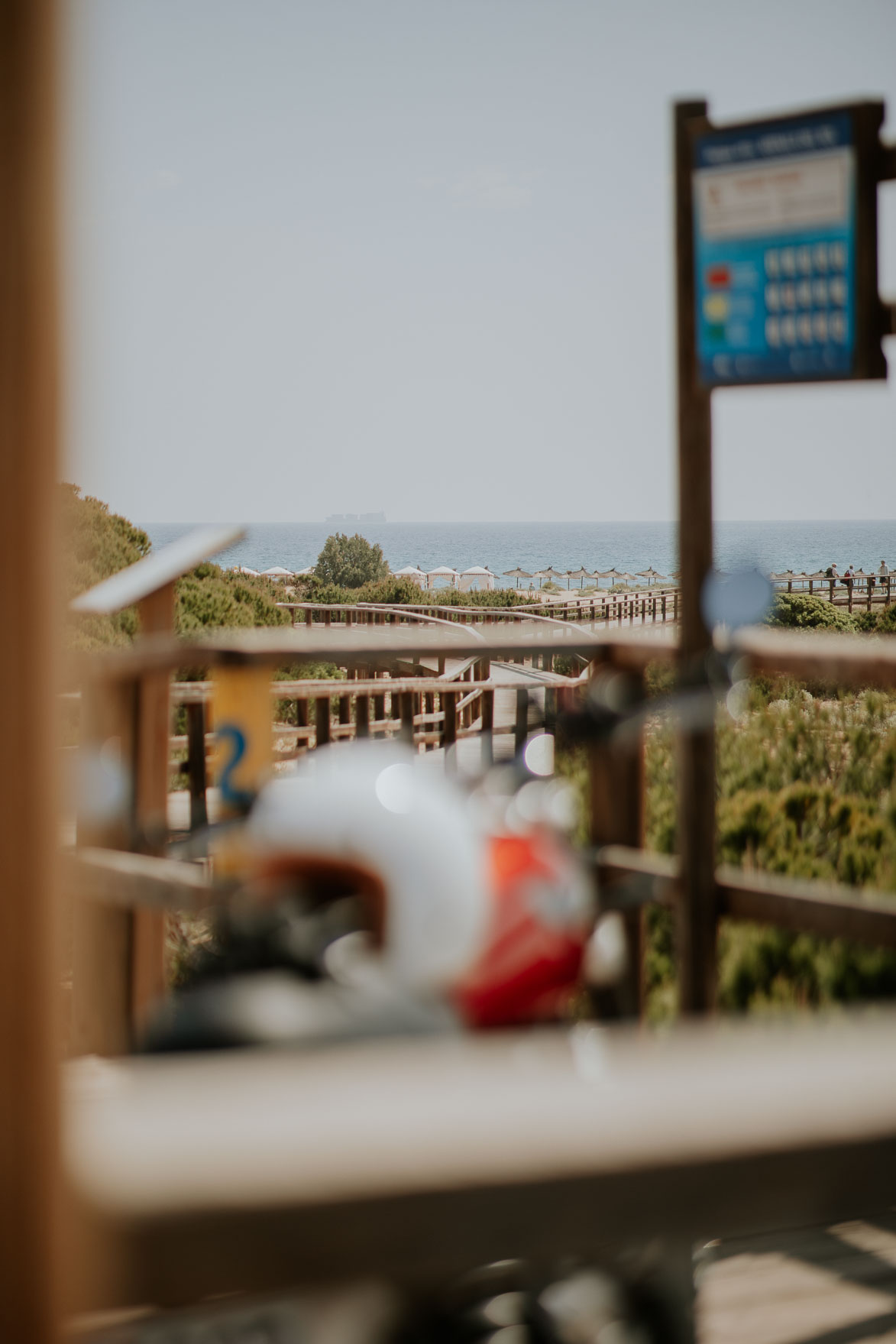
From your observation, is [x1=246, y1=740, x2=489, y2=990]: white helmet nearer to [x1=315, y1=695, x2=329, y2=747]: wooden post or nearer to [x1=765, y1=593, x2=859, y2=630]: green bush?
[x1=315, y1=695, x2=329, y2=747]: wooden post

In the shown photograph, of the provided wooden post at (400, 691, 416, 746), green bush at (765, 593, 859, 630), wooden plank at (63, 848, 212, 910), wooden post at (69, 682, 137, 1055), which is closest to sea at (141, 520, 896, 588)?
green bush at (765, 593, 859, 630)

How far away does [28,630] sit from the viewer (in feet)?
1.75

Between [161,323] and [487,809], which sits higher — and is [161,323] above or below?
above

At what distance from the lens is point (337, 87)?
1258 inches

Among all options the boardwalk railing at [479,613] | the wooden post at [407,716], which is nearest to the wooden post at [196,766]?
the wooden post at [407,716]

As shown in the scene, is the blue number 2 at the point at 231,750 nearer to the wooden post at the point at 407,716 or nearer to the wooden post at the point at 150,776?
the wooden post at the point at 150,776

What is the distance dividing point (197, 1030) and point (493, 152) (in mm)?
81640

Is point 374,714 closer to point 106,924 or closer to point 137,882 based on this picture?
point 106,924

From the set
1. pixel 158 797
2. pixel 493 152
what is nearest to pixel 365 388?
pixel 493 152

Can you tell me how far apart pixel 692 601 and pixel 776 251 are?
0.63 meters

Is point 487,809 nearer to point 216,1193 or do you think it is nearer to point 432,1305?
point 432,1305

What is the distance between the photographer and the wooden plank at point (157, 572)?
2652mm

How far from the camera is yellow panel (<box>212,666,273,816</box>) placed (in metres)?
2.50

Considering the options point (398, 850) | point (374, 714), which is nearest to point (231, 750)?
point (398, 850)
